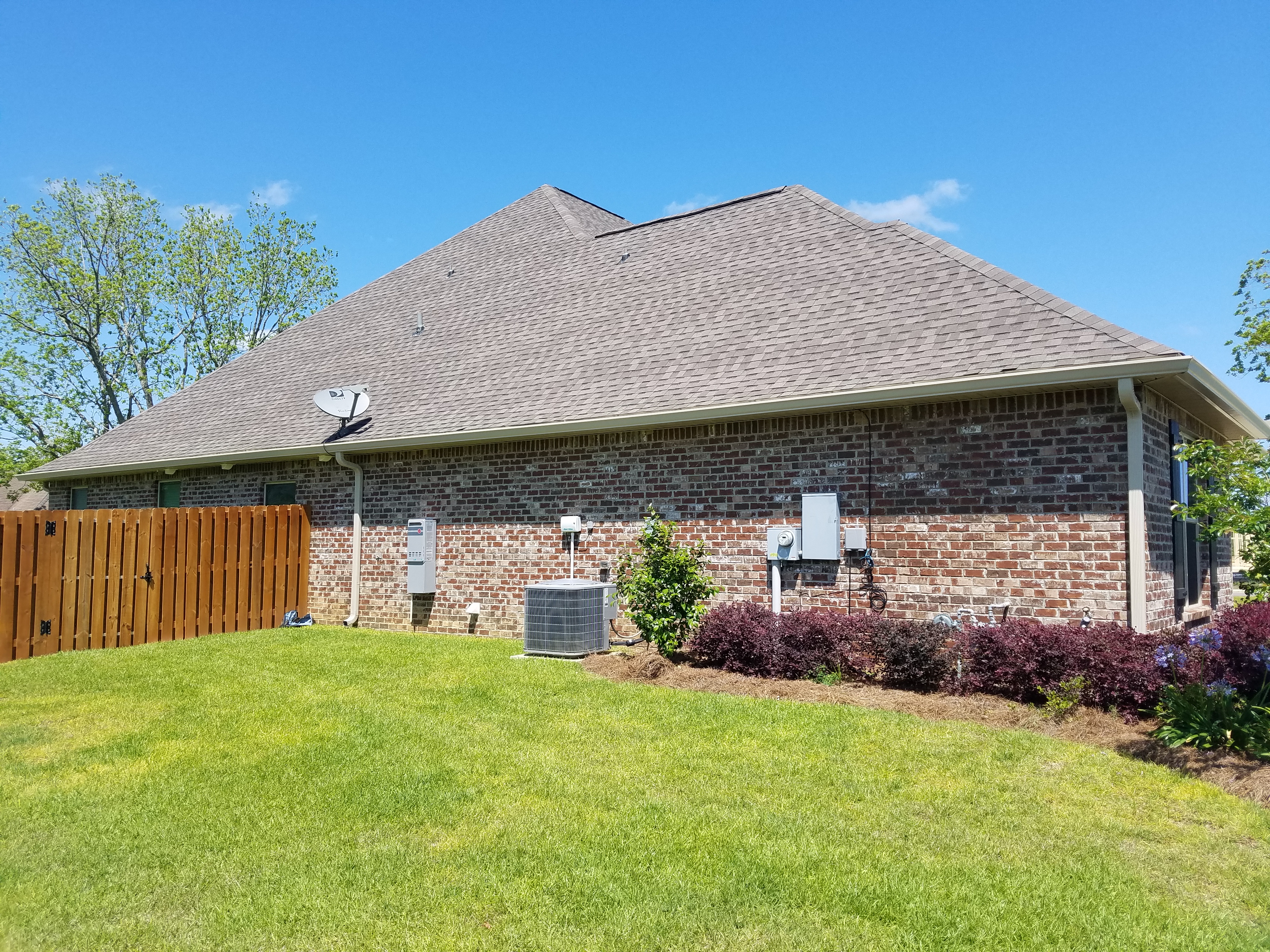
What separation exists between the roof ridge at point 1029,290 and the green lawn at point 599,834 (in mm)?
3989

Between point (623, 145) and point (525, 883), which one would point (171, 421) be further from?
point (525, 883)

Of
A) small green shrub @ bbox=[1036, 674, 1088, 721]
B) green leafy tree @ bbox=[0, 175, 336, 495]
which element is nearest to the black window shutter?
small green shrub @ bbox=[1036, 674, 1088, 721]

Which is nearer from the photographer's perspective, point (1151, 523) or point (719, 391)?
point (1151, 523)

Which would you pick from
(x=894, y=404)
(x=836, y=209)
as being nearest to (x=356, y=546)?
(x=894, y=404)

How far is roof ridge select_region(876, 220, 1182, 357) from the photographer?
789 cm

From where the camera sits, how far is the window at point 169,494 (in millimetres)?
17109

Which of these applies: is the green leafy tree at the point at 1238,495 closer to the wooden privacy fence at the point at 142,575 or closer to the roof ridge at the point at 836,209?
the roof ridge at the point at 836,209

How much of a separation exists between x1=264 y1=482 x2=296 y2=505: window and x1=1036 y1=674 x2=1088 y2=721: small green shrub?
40.4 feet

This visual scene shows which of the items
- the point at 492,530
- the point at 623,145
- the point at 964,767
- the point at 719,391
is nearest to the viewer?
the point at 964,767

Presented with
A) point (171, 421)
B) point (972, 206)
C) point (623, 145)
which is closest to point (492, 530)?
point (623, 145)

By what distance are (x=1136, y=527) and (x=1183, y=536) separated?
2547mm

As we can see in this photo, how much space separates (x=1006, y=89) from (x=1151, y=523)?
20.7 ft

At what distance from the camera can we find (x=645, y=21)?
Result: 12.8 metres

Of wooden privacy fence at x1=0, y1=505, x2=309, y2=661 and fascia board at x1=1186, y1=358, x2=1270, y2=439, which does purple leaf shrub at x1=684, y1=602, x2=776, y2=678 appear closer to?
fascia board at x1=1186, y1=358, x2=1270, y2=439
